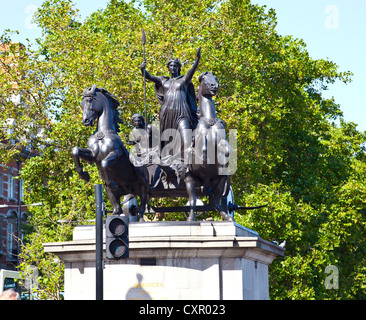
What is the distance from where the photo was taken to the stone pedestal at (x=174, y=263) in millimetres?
13562

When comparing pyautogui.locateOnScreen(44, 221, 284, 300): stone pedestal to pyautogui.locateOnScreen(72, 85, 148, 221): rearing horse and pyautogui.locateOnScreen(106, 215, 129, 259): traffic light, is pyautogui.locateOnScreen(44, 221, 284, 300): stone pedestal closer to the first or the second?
pyautogui.locateOnScreen(72, 85, 148, 221): rearing horse

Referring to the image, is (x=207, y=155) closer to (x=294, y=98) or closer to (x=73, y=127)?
(x=73, y=127)

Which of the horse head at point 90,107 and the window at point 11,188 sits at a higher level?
the window at point 11,188

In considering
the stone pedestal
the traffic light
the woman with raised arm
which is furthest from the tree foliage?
the traffic light

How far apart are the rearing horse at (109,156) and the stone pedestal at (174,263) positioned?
1307 millimetres

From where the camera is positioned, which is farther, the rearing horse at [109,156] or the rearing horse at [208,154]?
the rearing horse at [109,156]

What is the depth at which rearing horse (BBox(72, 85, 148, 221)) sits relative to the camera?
14.8 meters

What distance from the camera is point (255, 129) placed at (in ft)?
105

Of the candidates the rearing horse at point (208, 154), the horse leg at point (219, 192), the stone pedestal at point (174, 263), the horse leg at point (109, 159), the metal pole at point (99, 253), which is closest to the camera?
the metal pole at point (99, 253)

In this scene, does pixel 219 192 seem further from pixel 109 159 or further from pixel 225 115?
pixel 225 115

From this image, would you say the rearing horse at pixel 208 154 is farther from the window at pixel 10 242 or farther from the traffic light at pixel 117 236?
the window at pixel 10 242

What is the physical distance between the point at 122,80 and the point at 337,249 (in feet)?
47.2

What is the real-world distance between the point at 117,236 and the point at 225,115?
18797 mm

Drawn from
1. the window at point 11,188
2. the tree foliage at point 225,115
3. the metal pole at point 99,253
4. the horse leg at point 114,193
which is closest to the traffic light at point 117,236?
the metal pole at point 99,253
